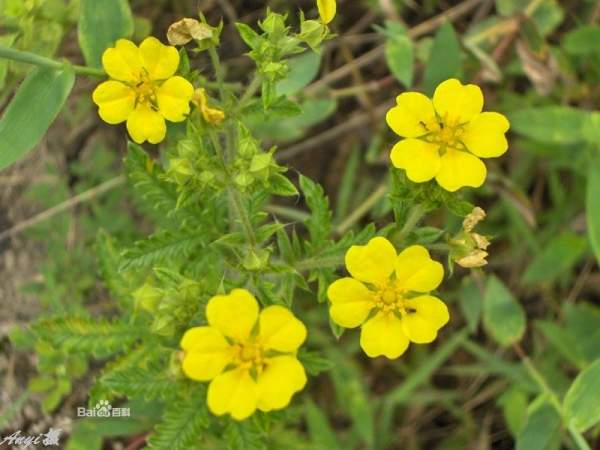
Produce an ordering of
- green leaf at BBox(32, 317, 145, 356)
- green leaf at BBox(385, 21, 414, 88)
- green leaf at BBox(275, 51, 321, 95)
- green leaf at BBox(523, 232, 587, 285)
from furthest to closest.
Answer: green leaf at BBox(523, 232, 587, 285)
green leaf at BBox(385, 21, 414, 88)
green leaf at BBox(275, 51, 321, 95)
green leaf at BBox(32, 317, 145, 356)

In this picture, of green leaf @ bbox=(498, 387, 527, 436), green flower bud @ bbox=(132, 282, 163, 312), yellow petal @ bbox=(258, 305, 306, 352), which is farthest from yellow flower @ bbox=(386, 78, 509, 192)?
green leaf @ bbox=(498, 387, 527, 436)

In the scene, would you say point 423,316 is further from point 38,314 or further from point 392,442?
point 38,314

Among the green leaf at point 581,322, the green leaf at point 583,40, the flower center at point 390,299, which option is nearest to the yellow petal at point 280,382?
the flower center at point 390,299

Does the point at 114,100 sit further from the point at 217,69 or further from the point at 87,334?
the point at 87,334

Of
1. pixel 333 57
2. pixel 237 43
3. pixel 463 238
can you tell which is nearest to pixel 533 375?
pixel 463 238

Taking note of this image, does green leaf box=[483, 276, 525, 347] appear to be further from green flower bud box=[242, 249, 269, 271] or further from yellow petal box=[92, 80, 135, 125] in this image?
yellow petal box=[92, 80, 135, 125]

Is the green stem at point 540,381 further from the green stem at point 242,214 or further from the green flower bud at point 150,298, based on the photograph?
the green flower bud at point 150,298
